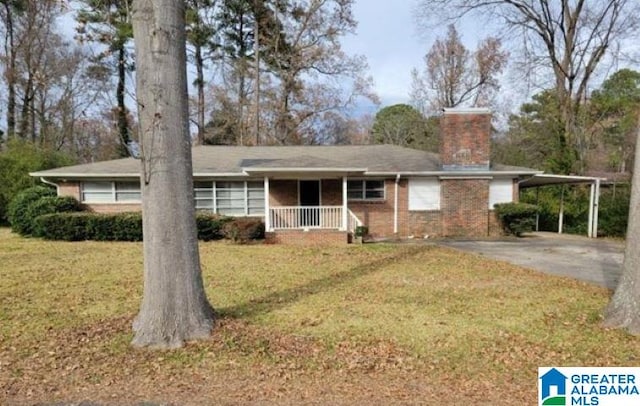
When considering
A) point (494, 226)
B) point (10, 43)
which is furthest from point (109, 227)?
point (10, 43)

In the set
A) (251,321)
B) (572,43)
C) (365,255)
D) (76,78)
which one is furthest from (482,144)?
(76,78)

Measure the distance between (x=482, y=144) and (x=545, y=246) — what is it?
4.91m

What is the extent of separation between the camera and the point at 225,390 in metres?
3.43

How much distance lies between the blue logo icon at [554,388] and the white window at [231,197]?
13.4 metres

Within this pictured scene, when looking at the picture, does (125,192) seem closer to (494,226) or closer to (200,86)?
(200,86)

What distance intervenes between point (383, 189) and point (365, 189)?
722 mm

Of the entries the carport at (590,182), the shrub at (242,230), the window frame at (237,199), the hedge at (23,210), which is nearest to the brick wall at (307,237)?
the shrub at (242,230)

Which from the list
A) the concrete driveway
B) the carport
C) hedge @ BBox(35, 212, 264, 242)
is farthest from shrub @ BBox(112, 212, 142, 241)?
the carport

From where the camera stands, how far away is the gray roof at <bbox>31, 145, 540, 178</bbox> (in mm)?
14367

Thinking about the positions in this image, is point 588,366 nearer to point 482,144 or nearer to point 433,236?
point 433,236

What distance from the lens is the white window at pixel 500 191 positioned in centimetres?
1597

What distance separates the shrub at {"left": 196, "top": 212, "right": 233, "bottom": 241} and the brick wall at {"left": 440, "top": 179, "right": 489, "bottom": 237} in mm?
8491

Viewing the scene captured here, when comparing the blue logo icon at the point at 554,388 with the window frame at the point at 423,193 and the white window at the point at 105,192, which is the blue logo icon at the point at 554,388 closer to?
the window frame at the point at 423,193

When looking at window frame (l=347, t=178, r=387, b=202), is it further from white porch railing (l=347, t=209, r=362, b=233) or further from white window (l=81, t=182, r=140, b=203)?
white window (l=81, t=182, r=140, b=203)
